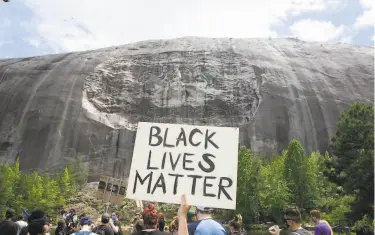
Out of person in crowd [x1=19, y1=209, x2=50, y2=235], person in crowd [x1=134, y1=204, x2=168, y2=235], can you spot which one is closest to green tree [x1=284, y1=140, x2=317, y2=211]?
person in crowd [x1=19, y1=209, x2=50, y2=235]

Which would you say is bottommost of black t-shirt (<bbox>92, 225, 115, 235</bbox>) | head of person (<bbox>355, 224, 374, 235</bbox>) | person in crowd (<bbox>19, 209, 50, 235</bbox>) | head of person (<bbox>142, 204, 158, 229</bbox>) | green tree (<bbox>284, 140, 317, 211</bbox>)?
black t-shirt (<bbox>92, 225, 115, 235</bbox>)

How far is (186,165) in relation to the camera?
411 cm

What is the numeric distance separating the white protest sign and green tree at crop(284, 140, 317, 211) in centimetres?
3868

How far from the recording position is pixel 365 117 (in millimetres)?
24203

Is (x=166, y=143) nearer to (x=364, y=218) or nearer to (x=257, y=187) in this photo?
(x=364, y=218)

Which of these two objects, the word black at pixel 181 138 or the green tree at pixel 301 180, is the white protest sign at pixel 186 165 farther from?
the green tree at pixel 301 180

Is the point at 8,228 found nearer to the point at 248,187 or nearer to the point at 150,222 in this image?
the point at 150,222

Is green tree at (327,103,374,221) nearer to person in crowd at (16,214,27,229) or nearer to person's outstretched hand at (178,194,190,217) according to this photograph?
person in crowd at (16,214,27,229)

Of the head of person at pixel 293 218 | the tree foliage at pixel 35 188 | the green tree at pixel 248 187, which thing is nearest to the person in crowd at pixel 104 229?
the head of person at pixel 293 218

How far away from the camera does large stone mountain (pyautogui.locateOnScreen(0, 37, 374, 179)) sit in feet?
163

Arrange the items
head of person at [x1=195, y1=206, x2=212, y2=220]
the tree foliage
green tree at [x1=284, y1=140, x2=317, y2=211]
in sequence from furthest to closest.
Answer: the tree foliage
green tree at [x1=284, y1=140, x2=317, y2=211]
head of person at [x1=195, y1=206, x2=212, y2=220]

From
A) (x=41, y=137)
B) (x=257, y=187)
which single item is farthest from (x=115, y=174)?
(x=257, y=187)

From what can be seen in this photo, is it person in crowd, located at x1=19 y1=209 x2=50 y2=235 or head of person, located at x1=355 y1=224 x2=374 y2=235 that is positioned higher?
head of person, located at x1=355 y1=224 x2=374 y2=235

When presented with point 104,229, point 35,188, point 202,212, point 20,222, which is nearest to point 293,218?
point 202,212
